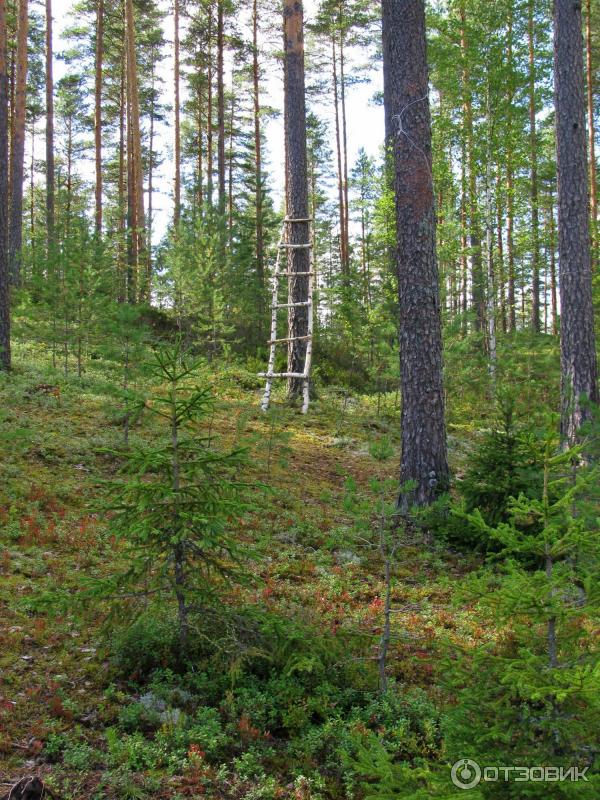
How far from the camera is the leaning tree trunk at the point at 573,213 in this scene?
891cm

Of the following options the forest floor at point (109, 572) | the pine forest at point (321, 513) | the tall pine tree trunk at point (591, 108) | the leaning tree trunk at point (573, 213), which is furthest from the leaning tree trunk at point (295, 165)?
the tall pine tree trunk at point (591, 108)

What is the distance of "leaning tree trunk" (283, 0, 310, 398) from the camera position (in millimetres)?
13102

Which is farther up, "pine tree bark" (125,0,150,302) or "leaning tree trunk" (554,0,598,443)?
"pine tree bark" (125,0,150,302)

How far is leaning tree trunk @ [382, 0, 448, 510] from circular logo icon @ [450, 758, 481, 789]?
5.20 meters

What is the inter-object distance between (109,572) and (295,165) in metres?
10.4

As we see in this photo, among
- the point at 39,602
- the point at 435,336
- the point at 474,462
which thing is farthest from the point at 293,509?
the point at 39,602

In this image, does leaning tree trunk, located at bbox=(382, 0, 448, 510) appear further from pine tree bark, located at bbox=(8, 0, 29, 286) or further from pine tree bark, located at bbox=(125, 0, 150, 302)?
pine tree bark, located at bbox=(8, 0, 29, 286)

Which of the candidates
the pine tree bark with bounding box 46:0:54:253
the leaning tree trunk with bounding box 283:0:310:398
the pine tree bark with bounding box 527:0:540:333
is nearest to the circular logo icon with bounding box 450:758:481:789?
the leaning tree trunk with bounding box 283:0:310:398

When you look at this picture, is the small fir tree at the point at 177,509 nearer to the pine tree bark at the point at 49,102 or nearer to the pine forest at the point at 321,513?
the pine forest at the point at 321,513

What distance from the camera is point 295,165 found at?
43.3 ft

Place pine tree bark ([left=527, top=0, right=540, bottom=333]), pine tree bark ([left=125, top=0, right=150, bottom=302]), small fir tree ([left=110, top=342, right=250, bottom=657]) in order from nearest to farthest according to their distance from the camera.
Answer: small fir tree ([left=110, top=342, right=250, bottom=657])
pine tree bark ([left=527, top=0, right=540, bottom=333])
pine tree bark ([left=125, top=0, right=150, bottom=302])

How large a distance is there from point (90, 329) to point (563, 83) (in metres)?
9.88

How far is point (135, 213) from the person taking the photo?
71.2 ft

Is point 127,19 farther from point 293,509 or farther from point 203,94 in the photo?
point 293,509
